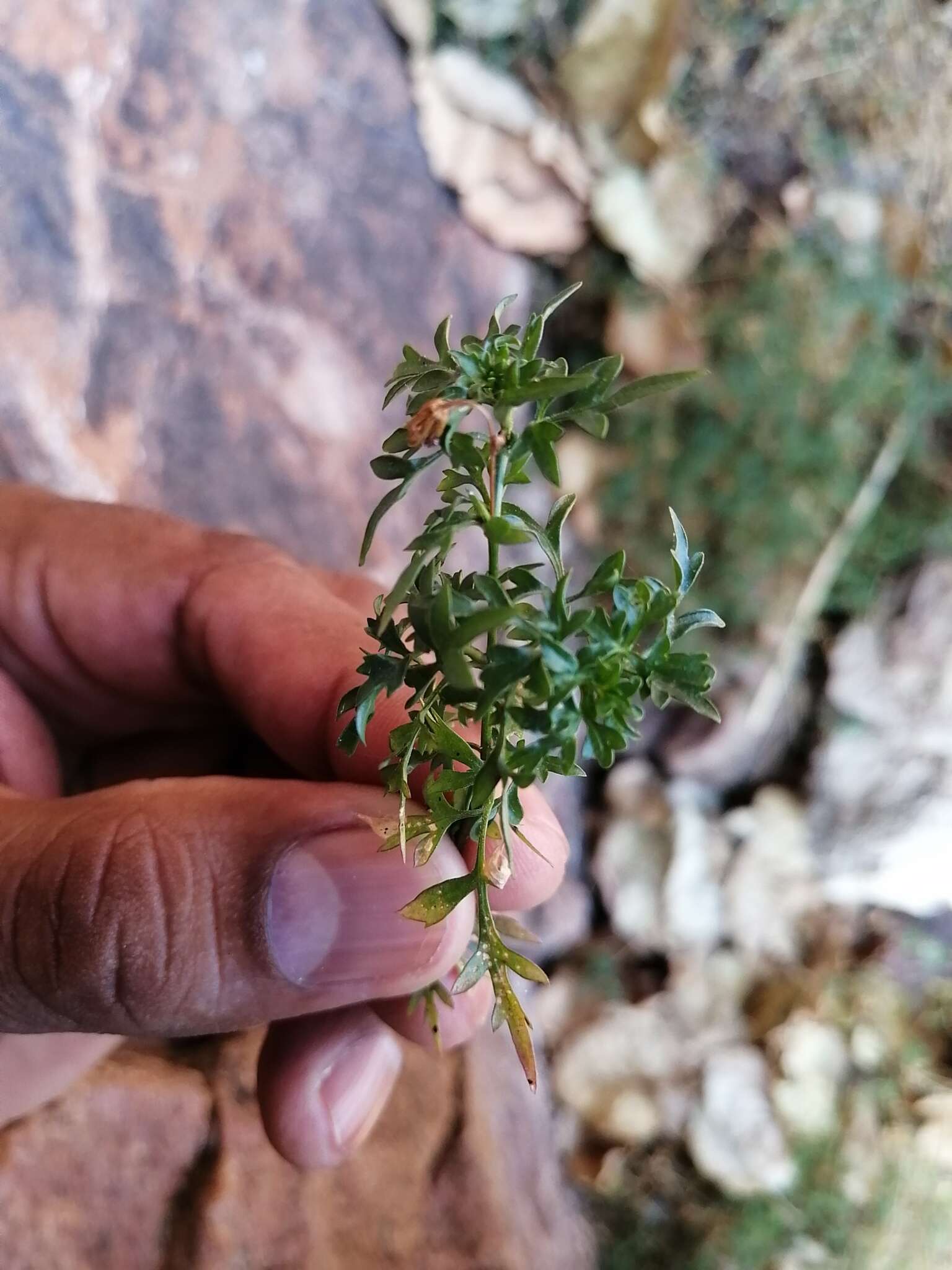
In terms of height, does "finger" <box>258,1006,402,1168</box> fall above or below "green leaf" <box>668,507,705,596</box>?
below

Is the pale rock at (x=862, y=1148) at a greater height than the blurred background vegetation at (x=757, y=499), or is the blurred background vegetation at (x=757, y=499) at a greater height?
the blurred background vegetation at (x=757, y=499)

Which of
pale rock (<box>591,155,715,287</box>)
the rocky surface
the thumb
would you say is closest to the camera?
the thumb

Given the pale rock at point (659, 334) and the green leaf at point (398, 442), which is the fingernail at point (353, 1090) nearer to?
the green leaf at point (398, 442)

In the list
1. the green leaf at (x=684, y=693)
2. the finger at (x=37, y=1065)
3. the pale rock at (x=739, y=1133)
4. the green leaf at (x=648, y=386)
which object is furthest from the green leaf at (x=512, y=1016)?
the pale rock at (x=739, y=1133)

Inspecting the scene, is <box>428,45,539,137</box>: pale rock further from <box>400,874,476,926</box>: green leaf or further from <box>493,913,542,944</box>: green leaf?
<box>400,874,476,926</box>: green leaf

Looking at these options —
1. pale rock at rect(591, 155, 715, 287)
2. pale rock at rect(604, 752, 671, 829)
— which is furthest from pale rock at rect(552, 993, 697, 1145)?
pale rock at rect(591, 155, 715, 287)

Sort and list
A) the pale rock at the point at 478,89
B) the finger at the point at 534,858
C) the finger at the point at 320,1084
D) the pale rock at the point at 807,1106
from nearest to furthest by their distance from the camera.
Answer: the finger at the point at 534,858, the finger at the point at 320,1084, the pale rock at the point at 807,1106, the pale rock at the point at 478,89

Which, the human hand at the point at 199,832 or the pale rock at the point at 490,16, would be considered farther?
the pale rock at the point at 490,16
